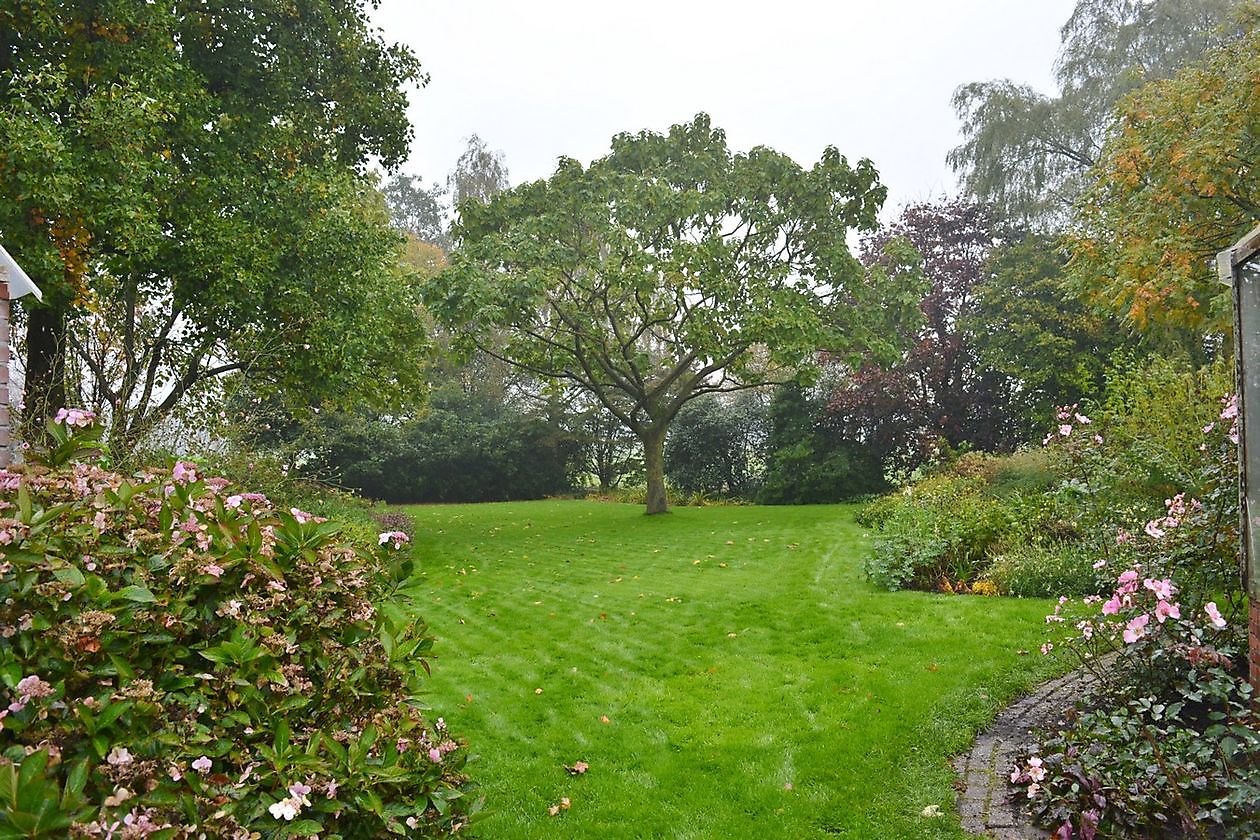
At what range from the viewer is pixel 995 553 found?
25.5 ft

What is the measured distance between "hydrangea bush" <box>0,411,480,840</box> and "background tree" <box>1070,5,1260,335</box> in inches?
394

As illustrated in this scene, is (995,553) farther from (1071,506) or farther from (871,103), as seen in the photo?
(871,103)

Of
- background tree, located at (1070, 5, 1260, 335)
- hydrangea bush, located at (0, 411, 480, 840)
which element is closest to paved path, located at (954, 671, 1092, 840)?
hydrangea bush, located at (0, 411, 480, 840)

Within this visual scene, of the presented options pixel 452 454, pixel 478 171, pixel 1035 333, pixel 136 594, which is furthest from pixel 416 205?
pixel 136 594

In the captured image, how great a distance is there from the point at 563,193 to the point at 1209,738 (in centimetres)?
1258

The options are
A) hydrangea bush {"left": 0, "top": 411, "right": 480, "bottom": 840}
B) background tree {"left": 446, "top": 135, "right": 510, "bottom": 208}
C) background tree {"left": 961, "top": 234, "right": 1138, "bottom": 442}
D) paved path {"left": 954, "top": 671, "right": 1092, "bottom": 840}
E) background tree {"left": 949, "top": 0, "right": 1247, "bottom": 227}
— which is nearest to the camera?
hydrangea bush {"left": 0, "top": 411, "right": 480, "bottom": 840}

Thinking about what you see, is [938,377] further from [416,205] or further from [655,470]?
[416,205]

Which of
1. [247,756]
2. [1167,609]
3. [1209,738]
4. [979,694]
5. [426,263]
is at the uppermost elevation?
[426,263]

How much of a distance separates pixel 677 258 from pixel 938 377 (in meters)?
7.42

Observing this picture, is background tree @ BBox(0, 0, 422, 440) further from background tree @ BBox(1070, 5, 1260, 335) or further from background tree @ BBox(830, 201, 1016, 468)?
background tree @ BBox(830, 201, 1016, 468)

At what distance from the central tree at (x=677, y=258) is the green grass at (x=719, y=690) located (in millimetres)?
5028

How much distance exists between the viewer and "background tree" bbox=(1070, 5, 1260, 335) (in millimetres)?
9070

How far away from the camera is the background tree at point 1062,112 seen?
639 inches

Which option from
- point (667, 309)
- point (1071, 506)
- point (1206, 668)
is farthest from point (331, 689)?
point (667, 309)
